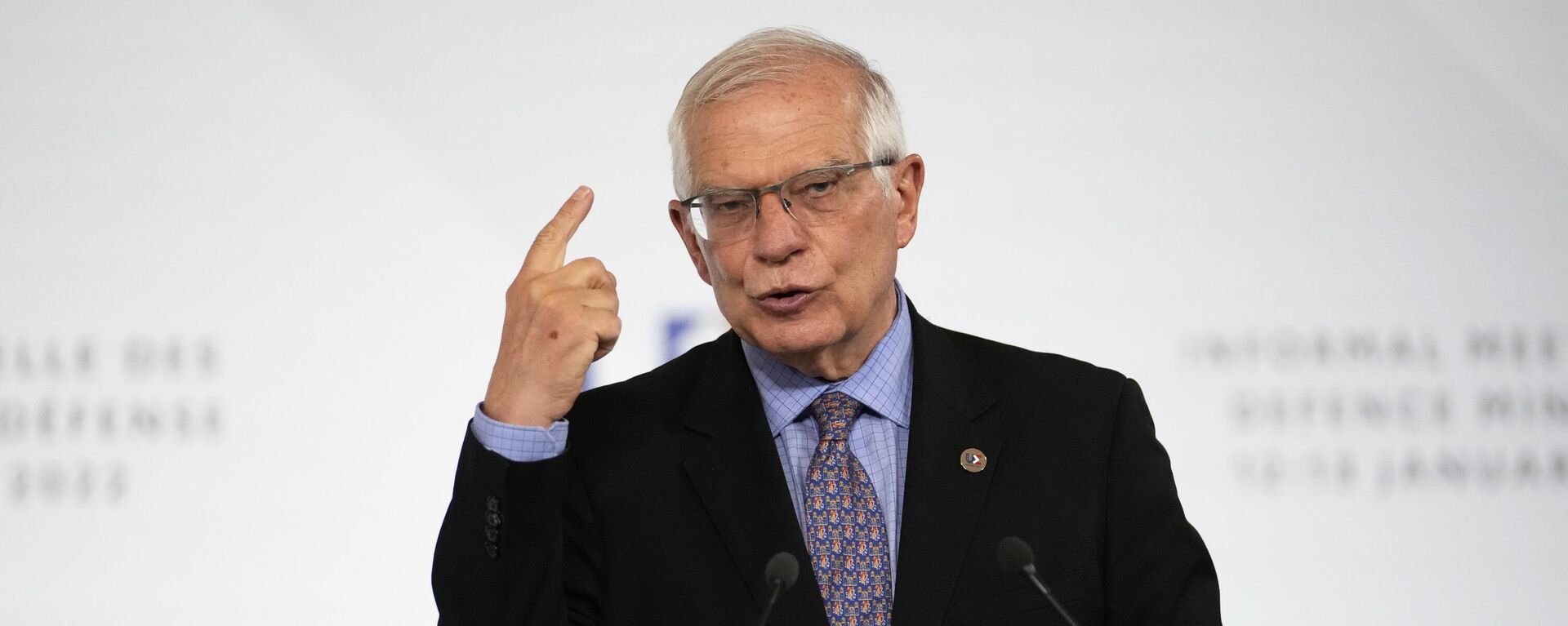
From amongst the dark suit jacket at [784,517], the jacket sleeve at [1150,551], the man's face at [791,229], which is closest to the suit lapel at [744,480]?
the dark suit jacket at [784,517]

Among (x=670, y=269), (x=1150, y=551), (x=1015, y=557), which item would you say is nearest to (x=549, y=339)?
(x=1015, y=557)

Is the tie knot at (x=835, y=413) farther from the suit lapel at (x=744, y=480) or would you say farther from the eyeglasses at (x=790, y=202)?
the eyeglasses at (x=790, y=202)

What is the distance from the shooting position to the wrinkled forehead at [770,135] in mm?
1773

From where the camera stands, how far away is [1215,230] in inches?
129

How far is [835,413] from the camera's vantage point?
6.14 ft

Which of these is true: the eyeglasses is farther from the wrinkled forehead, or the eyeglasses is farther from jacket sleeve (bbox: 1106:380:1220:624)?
jacket sleeve (bbox: 1106:380:1220:624)

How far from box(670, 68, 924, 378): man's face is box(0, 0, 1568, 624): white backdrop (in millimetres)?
1325

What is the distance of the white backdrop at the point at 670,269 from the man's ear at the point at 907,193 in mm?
1193

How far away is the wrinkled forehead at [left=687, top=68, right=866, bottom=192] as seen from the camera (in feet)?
5.82

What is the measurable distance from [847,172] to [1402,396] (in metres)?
1.97

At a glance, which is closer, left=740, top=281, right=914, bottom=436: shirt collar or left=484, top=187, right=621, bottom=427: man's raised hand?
left=484, top=187, right=621, bottom=427: man's raised hand

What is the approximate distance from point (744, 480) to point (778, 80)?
1.61ft

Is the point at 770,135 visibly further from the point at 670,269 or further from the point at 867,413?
the point at 670,269

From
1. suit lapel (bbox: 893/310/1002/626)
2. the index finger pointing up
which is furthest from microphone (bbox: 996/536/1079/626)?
the index finger pointing up
